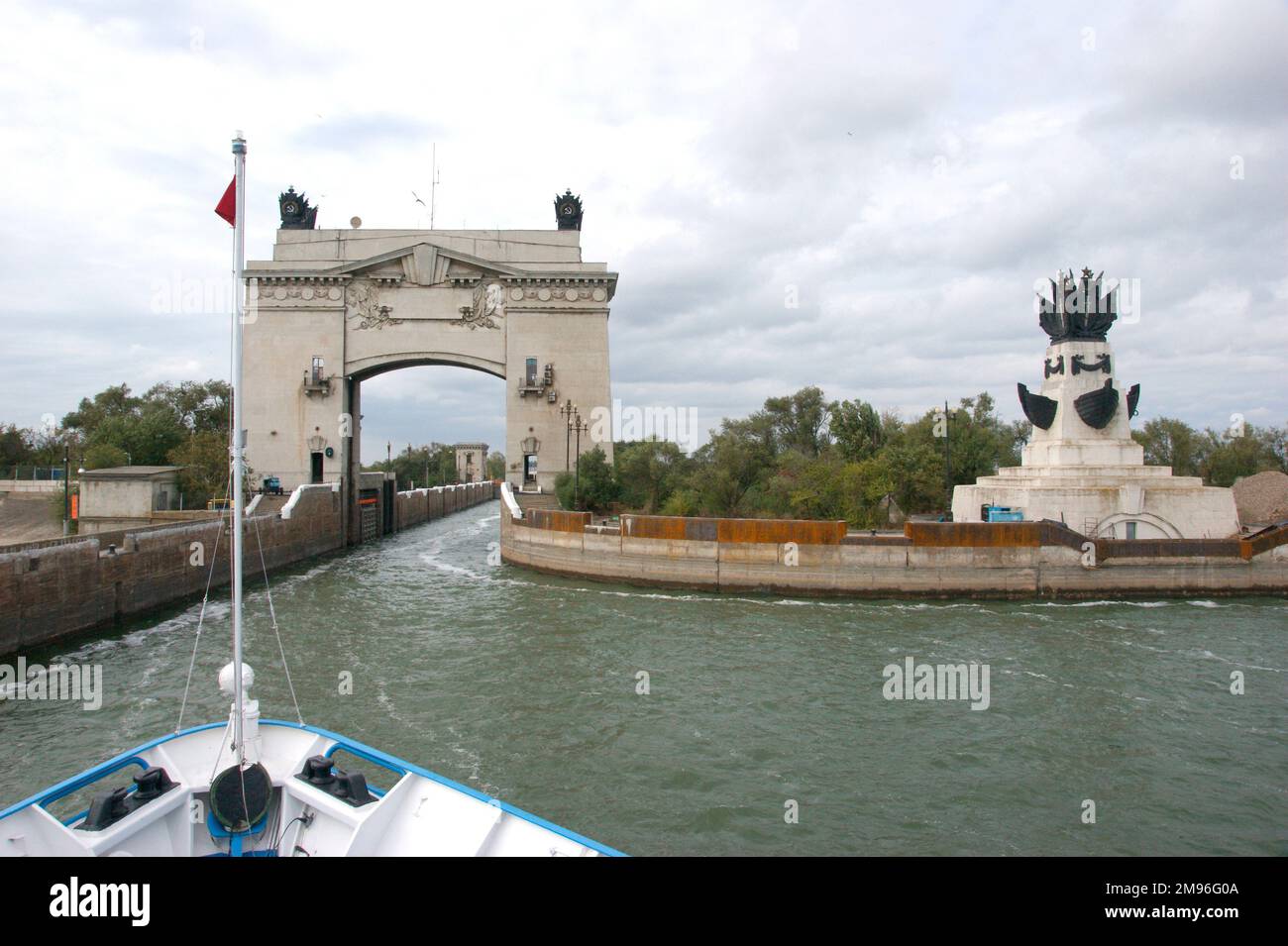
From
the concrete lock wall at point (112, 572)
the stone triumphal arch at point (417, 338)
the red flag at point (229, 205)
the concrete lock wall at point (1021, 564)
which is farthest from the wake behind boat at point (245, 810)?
the stone triumphal arch at point (417, 338)

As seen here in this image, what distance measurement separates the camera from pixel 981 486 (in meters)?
28.1

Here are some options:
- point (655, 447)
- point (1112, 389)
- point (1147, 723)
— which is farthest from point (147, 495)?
point (1112, 389)

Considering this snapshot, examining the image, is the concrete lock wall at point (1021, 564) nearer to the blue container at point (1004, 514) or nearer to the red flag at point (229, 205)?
the blue container at point (1004, 514)

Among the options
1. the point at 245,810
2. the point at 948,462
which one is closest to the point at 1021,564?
the point at 948,462

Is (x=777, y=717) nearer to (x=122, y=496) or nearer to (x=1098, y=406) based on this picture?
(x=1098, y=406)

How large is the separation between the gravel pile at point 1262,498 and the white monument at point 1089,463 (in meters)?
5.54

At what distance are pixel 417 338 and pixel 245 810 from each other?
1521 inches

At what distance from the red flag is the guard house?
29436 mm

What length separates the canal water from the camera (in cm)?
908

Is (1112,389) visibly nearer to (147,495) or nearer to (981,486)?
(981,486)

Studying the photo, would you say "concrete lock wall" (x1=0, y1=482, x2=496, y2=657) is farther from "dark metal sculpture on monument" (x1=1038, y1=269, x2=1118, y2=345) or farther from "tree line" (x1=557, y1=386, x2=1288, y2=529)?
"dark metal sculpture on monument" (x1=1038, y1=269, x2=1118, y2=345)

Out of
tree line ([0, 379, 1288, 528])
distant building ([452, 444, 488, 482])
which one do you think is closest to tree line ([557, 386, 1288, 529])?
Result: tree line ([0, 379, 1288, 528])

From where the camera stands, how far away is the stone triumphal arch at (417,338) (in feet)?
137

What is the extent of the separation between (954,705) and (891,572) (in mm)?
11533
